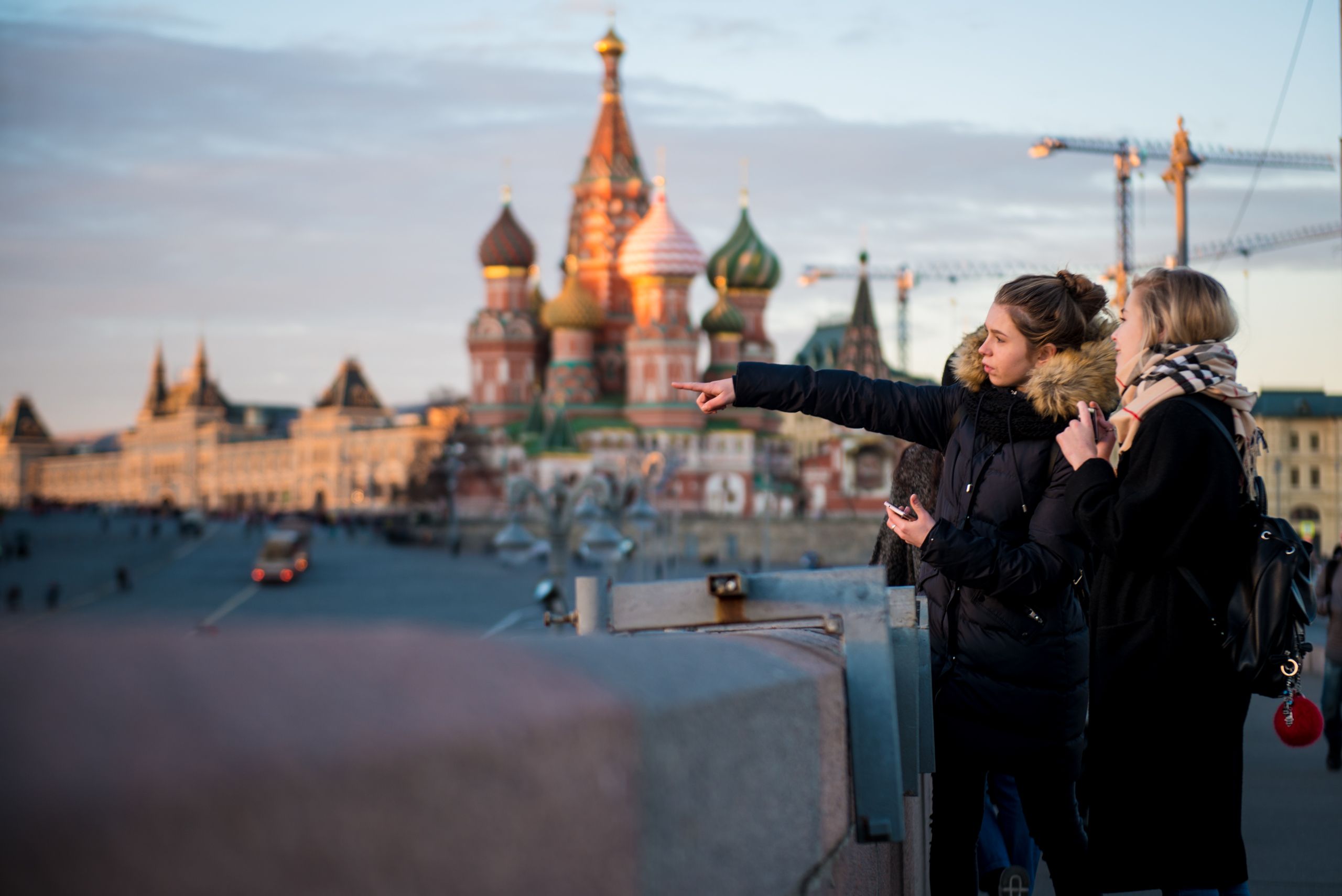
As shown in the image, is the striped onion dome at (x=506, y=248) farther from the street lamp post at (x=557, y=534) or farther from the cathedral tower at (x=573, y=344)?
the street lamp post at (x=557, y=534)

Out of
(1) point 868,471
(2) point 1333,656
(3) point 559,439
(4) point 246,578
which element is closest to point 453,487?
(3) point 559,439

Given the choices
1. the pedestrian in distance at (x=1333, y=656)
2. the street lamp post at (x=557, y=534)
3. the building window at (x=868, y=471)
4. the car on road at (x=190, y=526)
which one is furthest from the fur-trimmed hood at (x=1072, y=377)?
the car on road at (x=190, y=526)

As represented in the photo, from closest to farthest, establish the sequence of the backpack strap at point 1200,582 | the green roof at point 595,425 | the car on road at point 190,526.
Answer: the backpack strap at point 1200,582, the green roof at point 595,425, the car on road at point 190,526

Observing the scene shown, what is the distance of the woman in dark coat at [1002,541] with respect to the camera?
111 inches

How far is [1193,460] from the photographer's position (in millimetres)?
2926

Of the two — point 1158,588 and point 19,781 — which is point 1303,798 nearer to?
point 1158,588

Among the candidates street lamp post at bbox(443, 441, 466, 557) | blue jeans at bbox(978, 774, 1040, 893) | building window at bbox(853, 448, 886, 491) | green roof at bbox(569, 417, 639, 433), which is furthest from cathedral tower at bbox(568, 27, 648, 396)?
blue jeans at bbox(978, 774, 1040, 893)

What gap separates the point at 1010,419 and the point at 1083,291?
0.33m

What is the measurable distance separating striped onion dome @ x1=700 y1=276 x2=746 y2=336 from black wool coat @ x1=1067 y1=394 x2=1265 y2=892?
210ft

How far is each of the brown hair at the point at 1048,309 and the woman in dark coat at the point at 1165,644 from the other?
181 millimetres

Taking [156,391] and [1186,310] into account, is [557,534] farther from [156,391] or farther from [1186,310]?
[156,391]

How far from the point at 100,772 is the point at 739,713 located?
712mm

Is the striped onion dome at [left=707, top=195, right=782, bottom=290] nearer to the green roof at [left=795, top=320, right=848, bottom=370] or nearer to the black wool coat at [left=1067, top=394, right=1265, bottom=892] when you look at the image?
the green roof at [left=795, top=320, right=848, bottom=370]

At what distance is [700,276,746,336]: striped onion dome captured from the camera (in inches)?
2623
